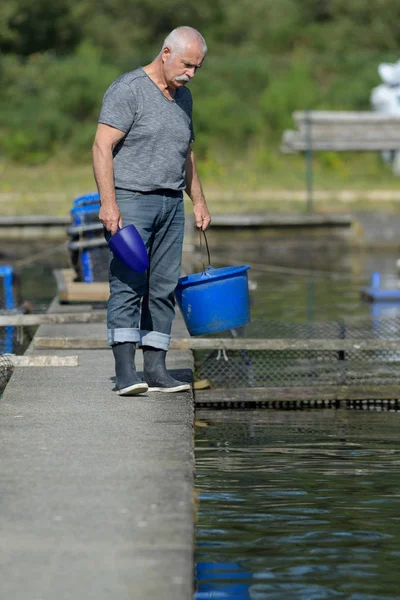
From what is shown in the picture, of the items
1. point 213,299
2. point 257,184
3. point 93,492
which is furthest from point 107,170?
point 257,184

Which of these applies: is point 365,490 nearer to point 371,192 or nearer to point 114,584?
point 114,584

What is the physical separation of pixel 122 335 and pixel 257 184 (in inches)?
680

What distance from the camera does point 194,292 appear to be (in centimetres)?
687

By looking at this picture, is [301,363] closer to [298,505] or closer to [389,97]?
[298,505]

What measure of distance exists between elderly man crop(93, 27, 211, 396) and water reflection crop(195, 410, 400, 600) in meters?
0.69

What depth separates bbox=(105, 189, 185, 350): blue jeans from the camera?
663 cm

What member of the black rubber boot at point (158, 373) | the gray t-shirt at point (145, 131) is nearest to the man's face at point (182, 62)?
the gray t-shirt at point (145, 131)

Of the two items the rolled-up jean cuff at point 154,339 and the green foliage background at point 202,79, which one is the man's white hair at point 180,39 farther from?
the green foliage background at point 202,79

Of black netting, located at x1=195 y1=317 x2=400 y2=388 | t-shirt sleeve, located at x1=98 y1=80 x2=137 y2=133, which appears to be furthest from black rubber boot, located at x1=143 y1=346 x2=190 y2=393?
black netting, located at x1=195 y1=317 x2=400 y2=388

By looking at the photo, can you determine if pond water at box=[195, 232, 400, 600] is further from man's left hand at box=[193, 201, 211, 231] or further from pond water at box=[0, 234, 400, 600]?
man's left hand at box=[193, 201, 211, 231]

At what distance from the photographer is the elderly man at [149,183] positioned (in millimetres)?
6461

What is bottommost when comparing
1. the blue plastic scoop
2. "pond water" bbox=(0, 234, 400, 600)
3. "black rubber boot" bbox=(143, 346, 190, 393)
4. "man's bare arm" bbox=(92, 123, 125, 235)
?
"pond water" bbox=(0, 234, 400, 600)

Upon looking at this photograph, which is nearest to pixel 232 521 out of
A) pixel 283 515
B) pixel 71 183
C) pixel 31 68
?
pixel 283 515

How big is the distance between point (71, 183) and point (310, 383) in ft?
52.2
